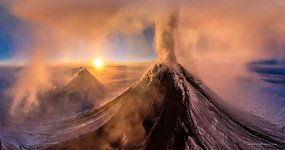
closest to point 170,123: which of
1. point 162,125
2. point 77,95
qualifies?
point 162,125

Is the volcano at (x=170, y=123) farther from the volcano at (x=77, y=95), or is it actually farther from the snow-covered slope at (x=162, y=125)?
the volcano at (x=77, y=95)

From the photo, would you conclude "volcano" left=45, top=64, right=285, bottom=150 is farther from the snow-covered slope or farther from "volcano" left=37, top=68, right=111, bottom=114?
"volcano" left=37, top=68, right=111, bottom=114

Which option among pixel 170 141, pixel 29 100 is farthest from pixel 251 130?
pixel 29 100

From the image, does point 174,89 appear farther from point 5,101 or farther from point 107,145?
point 5,101

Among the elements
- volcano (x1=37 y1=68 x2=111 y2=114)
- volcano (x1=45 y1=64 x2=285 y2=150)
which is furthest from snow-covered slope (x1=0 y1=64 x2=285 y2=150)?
volcano (x1=37 y1=68 x2=111 y2=114)

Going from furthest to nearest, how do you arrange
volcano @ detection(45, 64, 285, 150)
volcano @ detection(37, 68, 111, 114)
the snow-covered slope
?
1. volcano @ detection(37, 68, 111, 114)
2. the snow-covered slope
3. volcano @ detection(45, 64, 285, 150)

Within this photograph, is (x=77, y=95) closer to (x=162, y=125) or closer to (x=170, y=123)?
(x=162, y=125)

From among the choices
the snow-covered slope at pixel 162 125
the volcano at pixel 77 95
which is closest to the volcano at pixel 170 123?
the snow-covered slope at pixel 162 125

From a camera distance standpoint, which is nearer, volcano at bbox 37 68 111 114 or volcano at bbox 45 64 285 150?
volcano at bbox 45 64 285 150

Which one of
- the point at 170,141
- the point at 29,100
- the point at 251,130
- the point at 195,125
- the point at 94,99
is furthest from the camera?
the point at 94,99
